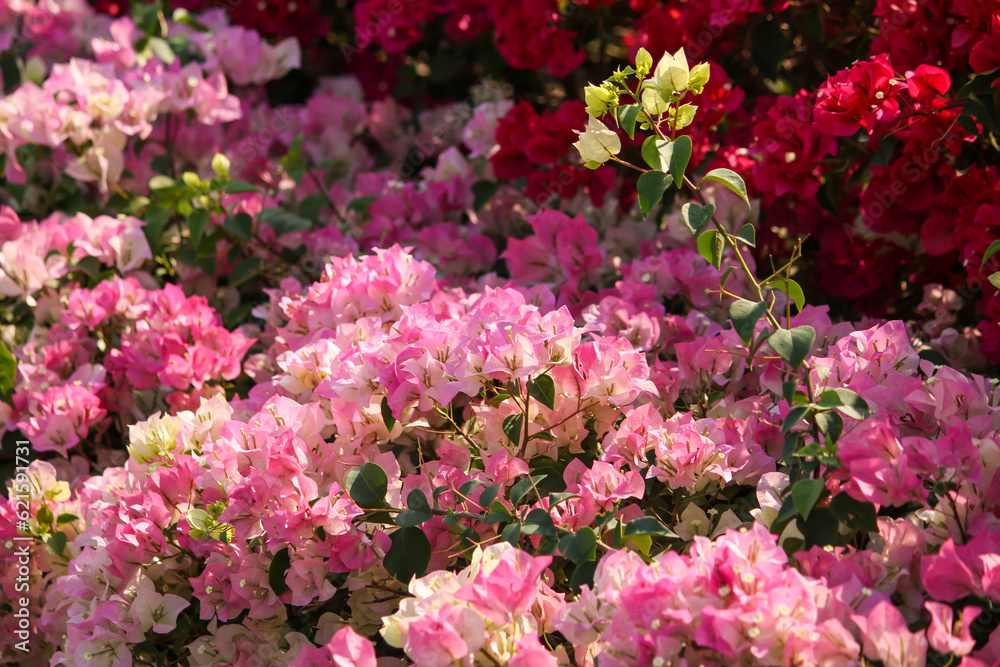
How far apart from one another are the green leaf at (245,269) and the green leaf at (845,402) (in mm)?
1066

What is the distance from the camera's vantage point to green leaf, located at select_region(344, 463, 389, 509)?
0.94 meters

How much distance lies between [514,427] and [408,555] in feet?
0.64

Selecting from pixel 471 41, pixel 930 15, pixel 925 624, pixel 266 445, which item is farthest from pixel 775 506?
pixel 471 41

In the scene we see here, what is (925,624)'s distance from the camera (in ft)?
2.76

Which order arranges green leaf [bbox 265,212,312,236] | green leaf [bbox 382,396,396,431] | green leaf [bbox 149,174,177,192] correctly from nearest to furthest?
green leaf [bbox 382,396,396,431], green leaf [bbox 265,212,312,236], green leaf [bbox 149,174,177,192]

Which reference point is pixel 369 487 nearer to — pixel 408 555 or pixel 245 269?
pixel 408 555

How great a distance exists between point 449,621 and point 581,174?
0.97 m

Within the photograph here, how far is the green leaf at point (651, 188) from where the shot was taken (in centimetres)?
89

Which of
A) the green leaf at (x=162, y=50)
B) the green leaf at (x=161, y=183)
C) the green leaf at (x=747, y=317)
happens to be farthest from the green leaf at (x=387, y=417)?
the green leaf at (x=162, y=50)

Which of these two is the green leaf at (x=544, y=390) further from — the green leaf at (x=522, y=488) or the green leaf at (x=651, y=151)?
the green leaf at (x=651, y=151)

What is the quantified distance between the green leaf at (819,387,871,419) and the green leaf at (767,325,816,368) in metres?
0.04

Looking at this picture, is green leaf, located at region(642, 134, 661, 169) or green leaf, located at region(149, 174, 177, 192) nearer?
green leaf, located at region(642, 134, 661, 169)

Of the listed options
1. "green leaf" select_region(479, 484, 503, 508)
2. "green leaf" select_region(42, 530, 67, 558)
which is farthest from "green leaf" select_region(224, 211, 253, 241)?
"green leaf" select_region(479, 484, 503, 508)

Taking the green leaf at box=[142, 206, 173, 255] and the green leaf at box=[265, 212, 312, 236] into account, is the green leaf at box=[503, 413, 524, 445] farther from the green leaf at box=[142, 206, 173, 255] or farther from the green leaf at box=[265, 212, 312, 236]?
the green leaf at box=[142, 206, 173, 255]
